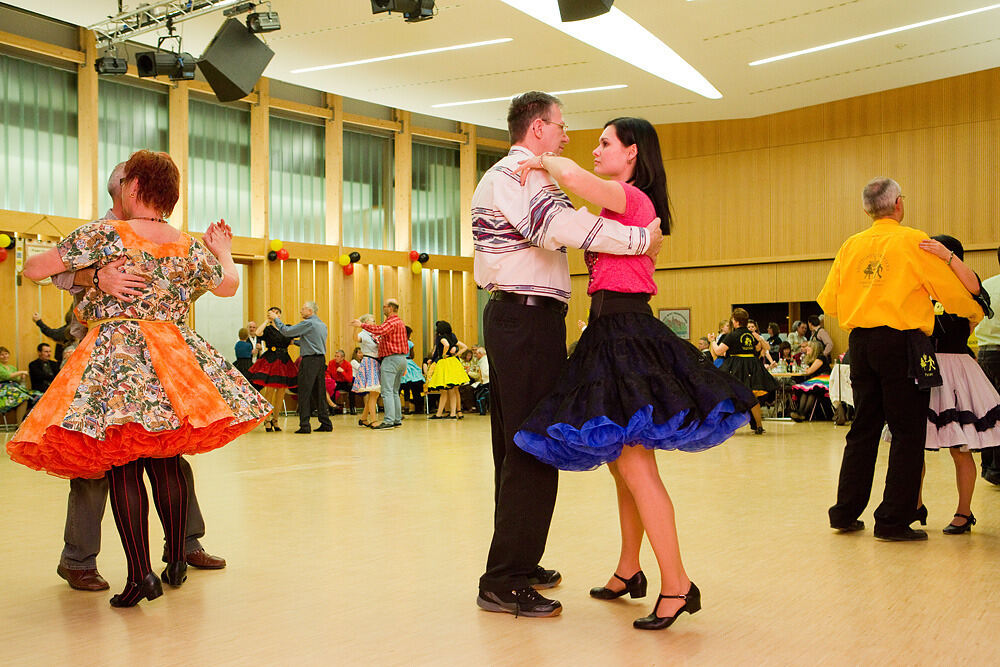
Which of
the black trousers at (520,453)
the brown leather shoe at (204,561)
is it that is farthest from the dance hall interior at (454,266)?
the black trousers at (520,453)

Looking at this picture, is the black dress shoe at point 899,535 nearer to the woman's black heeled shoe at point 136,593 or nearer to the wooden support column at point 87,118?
the woman's black heeled shoe at point 136,593

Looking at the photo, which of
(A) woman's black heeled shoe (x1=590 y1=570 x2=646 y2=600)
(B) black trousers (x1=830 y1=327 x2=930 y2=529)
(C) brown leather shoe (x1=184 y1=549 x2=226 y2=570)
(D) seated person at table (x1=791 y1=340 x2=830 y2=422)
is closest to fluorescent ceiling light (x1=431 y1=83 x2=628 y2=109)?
(D) seated person at table (x1=791 y1=340 x2=830 y2=422)

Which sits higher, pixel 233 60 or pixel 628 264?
pixel 233 60

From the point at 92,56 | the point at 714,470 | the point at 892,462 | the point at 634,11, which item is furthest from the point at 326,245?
the point at 892,462

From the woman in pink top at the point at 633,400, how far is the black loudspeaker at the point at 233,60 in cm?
642

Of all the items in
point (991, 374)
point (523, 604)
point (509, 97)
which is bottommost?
point (523, 604)

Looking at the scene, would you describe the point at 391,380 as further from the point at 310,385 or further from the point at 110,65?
the point at 110,65

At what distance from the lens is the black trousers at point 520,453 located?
263 cm

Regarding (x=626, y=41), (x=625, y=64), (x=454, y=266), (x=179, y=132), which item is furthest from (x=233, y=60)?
(x=454, y=266)

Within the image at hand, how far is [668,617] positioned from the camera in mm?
2420

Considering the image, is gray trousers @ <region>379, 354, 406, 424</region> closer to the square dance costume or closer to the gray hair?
the gray hair

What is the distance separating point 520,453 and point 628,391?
44 centimetres

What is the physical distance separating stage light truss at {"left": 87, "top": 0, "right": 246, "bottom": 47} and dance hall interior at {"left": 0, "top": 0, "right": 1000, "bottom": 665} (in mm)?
33

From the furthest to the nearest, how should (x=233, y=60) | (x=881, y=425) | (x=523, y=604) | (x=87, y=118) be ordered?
1. (x=87, y=118)
2. (x=233, y=60)
3. (x=881, y=425)
4. (x=523, y=604)
